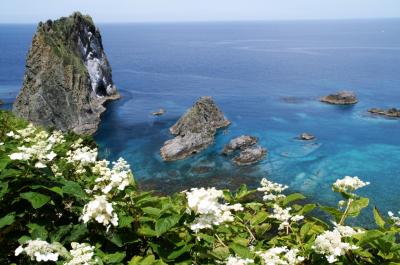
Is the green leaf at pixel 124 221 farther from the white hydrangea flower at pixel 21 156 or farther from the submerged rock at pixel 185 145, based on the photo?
the submerged rock at pixel 185 145

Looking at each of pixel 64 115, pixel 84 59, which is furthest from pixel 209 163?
pixel 84 59

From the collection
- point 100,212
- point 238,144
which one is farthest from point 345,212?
point 238,144

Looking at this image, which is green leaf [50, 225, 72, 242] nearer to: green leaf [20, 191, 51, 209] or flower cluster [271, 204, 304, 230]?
green leaf [20, 191, 51, 209]

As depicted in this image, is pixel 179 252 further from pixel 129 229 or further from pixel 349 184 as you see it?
pixel 349 184

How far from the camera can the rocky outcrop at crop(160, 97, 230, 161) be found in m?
66.2

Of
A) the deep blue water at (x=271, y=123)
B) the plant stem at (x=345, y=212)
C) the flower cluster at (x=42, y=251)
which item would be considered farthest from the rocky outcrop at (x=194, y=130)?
the flower cluster at (x=42, y=251)

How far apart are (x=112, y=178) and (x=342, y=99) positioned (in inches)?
4197

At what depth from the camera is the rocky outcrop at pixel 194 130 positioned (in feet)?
217

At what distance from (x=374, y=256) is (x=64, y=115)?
84522mm

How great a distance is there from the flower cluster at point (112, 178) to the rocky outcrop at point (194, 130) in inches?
2251

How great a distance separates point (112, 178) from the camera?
6008 millimetres

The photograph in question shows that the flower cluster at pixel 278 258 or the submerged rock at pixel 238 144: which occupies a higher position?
the flower cluster at pixel 278 258

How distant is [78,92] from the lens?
296 feet

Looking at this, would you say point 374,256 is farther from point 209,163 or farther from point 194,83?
point 194,83
